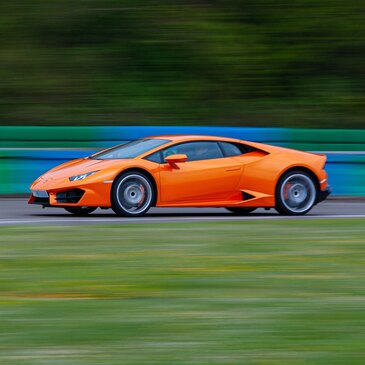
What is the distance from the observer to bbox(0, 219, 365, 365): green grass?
443cm

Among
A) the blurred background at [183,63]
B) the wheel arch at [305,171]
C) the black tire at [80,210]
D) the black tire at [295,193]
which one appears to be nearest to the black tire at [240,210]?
the black tire at [295,193]

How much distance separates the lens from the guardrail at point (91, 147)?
1542cm

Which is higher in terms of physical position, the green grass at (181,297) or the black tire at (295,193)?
the black tire at (295,193)

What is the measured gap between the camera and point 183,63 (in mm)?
22859

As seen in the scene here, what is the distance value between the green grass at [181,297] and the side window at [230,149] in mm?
2930

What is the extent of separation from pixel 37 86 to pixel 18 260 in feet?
48.7

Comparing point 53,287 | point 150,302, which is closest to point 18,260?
point 53,287

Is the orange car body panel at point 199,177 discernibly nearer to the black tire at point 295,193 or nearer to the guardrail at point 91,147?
the black tire at point 295,193

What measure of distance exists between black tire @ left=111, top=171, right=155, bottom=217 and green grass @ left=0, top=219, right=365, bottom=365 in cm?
215

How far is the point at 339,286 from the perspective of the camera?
6234 millimetres

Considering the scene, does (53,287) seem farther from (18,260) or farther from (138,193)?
(138,193)

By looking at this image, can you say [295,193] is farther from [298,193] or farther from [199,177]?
[199,177]

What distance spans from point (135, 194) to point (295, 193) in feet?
7.39

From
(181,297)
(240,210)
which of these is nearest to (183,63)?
(240,210)
